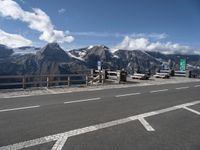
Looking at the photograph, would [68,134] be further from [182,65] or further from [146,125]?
[182,65]

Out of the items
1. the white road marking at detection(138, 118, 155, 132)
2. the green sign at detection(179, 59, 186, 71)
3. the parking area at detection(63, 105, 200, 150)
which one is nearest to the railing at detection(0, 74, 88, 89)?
the white road marking at detection(138, 118, 155, 132)

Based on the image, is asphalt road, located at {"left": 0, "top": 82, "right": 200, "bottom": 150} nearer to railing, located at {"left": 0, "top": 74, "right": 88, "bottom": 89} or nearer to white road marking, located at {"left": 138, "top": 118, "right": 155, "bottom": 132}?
white road marking, located at {"left": 138, "top": 118, "right": 155, "bottom": 132}

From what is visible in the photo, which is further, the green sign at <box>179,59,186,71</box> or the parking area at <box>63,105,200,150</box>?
the green sign at <box>179,59,186,71</box>

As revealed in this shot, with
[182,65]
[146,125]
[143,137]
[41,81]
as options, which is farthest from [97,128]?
[182,65]

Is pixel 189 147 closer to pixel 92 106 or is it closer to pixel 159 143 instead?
pixel 159 143

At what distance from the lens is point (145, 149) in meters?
5.57

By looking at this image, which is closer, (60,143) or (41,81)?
(60,143)

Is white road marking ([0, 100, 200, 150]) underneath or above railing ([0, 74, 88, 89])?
underneath

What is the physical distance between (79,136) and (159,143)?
188 centimetres

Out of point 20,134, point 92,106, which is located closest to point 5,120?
point 20,134

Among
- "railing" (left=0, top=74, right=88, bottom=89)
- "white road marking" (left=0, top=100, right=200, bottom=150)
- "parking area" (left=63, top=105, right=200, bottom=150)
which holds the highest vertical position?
"railing" (left=0, top=74, right=88, bottom=89)

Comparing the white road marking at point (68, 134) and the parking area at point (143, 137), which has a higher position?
the white road marking at point (68, 134)

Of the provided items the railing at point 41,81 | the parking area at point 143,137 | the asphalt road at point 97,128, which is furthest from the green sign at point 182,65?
the parking area at point 143,137

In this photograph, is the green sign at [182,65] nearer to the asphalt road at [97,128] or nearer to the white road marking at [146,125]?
the asphalt road at [97,128]
